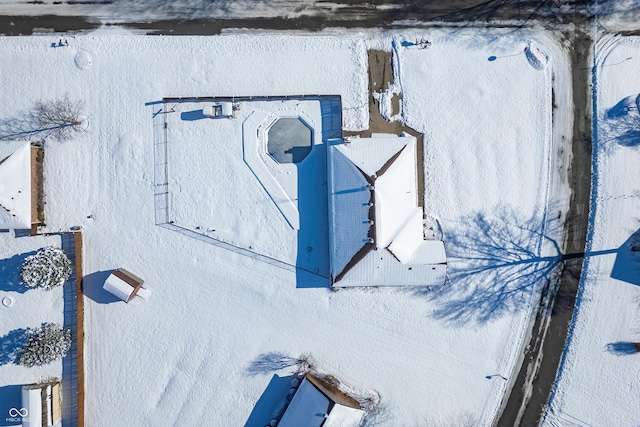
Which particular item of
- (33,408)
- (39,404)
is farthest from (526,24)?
(33,408)

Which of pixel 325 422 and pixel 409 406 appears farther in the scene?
pixel 409 406

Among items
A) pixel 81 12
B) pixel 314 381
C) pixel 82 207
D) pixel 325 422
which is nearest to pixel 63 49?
pixel 81 12

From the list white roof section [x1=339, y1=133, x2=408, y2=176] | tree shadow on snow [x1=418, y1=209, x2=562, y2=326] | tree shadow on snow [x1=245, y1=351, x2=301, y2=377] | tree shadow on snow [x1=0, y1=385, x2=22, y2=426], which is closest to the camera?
white roof section [x1=339, y1=133, x2=408, y2=176]

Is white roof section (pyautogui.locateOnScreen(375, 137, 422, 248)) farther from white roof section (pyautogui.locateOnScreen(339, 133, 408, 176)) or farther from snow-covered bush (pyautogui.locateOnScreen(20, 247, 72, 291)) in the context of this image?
snow-covered bush (pyautogui.locateOnScreen(20, 247, 72, 291))

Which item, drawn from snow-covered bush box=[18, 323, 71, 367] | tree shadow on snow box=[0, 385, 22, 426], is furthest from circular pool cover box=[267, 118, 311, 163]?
tree shadow on snow box=[0, 385, 22, 426]

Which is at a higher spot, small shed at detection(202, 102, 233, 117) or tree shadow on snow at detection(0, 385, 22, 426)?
small shed at detection(202, 102, 233, 117)

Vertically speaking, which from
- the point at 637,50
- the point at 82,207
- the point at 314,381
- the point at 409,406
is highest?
the point at 637,50

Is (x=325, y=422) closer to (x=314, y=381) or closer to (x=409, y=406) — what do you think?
(x=314, y=381)
